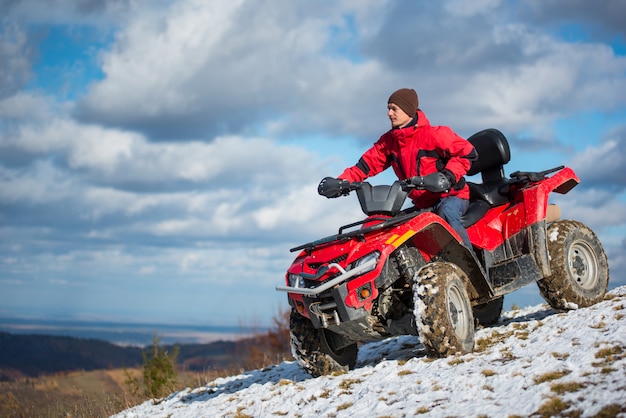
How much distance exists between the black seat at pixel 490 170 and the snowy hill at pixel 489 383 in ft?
5.22

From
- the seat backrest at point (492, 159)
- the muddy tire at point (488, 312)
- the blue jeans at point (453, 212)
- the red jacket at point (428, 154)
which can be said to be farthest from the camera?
the muddy tire at point (488, 312)

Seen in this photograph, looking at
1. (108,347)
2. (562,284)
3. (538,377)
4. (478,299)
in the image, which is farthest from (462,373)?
(108,347)

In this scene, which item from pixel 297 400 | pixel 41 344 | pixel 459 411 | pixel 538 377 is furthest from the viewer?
pixel 41 344

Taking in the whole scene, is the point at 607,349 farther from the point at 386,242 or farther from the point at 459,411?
the point at 386,242

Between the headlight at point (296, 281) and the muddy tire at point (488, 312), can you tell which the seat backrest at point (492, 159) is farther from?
the headlight at point (296, 281)

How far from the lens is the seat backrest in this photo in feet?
32.1

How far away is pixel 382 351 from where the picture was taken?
9875mm

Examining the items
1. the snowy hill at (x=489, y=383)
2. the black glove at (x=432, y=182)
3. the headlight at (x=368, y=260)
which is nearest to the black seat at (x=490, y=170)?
the black glove at (x=432, y=182)

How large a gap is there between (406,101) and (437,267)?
207 centimetres

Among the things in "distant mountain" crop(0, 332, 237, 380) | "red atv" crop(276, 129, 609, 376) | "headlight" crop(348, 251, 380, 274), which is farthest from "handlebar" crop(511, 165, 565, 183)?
"distant mountain" crop(0, 332, 237, 380)

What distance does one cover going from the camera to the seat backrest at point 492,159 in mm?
9789

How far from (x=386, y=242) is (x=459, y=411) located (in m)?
2.18

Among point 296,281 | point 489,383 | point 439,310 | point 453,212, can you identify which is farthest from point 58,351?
point 489,383

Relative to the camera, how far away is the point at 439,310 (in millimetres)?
7172
